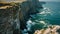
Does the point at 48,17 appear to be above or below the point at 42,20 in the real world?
below

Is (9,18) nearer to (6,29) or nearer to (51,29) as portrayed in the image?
(6,29)

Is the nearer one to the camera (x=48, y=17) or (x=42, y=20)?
(x=42, y=20)

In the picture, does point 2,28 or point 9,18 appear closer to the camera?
point 2,28

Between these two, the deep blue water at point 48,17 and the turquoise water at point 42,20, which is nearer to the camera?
the turquoise water at point 42,20

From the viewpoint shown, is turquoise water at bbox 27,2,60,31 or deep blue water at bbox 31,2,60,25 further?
deep blue water at bbox 31,2,60,25

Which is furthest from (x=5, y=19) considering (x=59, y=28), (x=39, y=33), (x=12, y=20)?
(x=59, y=28)

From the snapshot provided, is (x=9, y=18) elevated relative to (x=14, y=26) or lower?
elevated

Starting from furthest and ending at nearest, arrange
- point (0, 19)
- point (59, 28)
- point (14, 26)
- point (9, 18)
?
1. point (14, 26)
2. point (9, 18)
3. point (0, 19)
4. point (59, 28)

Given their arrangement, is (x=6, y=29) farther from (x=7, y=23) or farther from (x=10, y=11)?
(x=10, y=11)

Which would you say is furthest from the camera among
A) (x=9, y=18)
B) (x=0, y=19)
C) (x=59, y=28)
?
(x=9, y=18)
